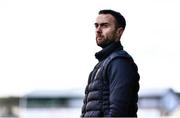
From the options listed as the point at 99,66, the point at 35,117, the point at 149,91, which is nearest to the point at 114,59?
the point at 99,66

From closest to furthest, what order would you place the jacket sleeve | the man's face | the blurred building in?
the jacket sleeve < the man's face < the blurred building

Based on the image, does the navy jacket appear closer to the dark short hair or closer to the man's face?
the man's face

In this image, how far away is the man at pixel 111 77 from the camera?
16.3 feet

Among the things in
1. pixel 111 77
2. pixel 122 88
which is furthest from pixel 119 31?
pixel 122 88

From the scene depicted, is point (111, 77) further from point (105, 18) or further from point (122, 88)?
point (105, 18)

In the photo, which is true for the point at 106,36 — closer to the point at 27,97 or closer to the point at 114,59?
the point at 114,59

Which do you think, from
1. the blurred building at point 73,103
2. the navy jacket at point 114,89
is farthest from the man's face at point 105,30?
the blurred building at point 73,103

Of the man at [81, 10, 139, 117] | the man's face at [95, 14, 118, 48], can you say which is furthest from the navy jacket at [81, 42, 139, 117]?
the man's face at [95, 14, 118, 48]

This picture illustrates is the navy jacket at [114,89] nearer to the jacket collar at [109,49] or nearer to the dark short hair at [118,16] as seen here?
the jacket collar at [109,49]

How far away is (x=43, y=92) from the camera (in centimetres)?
6162

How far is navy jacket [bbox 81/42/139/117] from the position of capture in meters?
4.95

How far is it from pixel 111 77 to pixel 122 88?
0.14 meters

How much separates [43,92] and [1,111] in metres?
8.42

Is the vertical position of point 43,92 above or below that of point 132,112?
above
